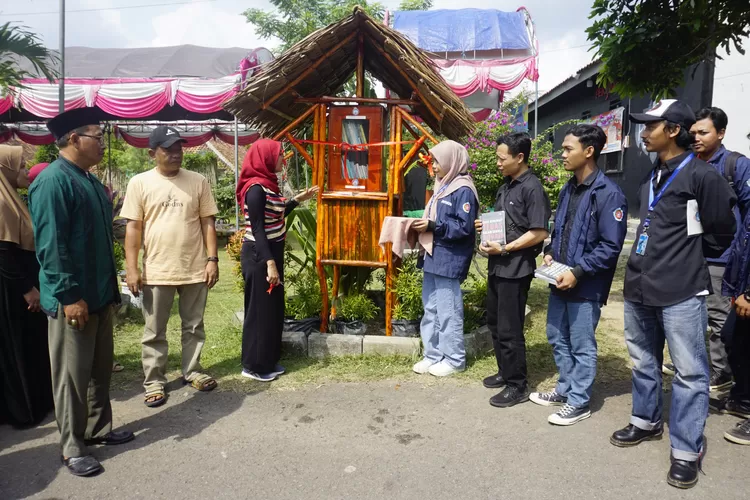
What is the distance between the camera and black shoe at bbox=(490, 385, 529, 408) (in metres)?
3.58

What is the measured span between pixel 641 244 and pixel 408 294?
2176mm

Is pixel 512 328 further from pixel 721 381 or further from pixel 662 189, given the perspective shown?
pixel 721 381

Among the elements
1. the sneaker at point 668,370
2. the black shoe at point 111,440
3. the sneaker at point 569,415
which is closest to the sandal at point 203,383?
the black shoe at point 111,440

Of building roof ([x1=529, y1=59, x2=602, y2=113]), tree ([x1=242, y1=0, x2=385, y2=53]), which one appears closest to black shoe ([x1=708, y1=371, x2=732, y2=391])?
building roof ([x1=529, y1=59, x2=602, y2=113])

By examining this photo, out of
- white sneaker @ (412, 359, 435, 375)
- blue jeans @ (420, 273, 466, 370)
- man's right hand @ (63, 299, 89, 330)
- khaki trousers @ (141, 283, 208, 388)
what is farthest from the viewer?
white sneaker @ (412, 359, 435, 375)

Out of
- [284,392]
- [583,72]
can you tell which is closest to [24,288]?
[284,392]

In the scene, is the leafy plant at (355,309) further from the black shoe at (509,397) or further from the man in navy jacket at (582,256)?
the man in navy jacket at (582,256)

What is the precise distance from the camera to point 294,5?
65.4 feet

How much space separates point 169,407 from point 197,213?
137cm

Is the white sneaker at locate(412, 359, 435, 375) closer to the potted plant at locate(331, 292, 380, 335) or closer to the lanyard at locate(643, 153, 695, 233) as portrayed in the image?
the potted plant at locate(331, 292, 380, 335)

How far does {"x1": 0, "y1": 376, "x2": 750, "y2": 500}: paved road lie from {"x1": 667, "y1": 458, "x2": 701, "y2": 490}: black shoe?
0.12 feet

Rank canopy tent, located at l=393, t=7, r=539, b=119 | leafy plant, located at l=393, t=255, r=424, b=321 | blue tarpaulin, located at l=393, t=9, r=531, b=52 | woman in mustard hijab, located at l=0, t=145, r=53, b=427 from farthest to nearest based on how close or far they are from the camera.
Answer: blue tarpaulin, located at l=393, t=9, r=531, b=52
canopy tent, located at l=393, t=7, r=539, b=119
leafy plant, located at l=393, t=255, r=424, b=321
woman in mustard hijab, located at l=0, t=145, r=53, b=427

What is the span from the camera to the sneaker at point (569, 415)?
10.8 ft

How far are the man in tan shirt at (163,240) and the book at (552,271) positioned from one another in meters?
2.28
